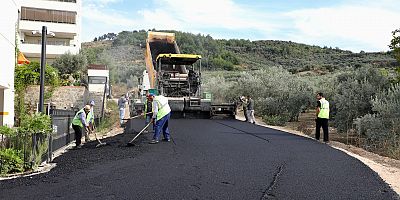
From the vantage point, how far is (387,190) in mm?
6227

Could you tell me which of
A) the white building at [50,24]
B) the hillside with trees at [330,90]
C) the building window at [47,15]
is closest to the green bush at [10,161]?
the hillside with trees at [330,90]

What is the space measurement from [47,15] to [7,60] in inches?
833

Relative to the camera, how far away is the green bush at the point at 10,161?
7617mm

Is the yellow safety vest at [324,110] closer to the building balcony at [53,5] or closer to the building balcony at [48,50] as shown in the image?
the building balcony at [48,50]

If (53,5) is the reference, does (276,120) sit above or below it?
below

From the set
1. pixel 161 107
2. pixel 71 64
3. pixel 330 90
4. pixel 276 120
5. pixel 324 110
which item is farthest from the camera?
pixel 71 64

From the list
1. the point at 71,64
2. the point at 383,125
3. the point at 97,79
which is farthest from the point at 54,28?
the point at 383,125

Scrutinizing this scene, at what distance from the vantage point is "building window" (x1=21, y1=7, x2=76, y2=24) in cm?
3744

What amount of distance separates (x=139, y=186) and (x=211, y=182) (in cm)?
101

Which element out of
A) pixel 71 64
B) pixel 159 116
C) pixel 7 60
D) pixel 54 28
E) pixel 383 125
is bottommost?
pixel 383 125

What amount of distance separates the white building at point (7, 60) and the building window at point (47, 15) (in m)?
18.5

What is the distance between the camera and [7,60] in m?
18.3

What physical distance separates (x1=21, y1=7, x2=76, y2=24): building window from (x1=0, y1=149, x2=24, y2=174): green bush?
32.2 metres

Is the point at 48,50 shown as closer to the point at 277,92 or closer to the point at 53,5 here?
the point at 53,5
